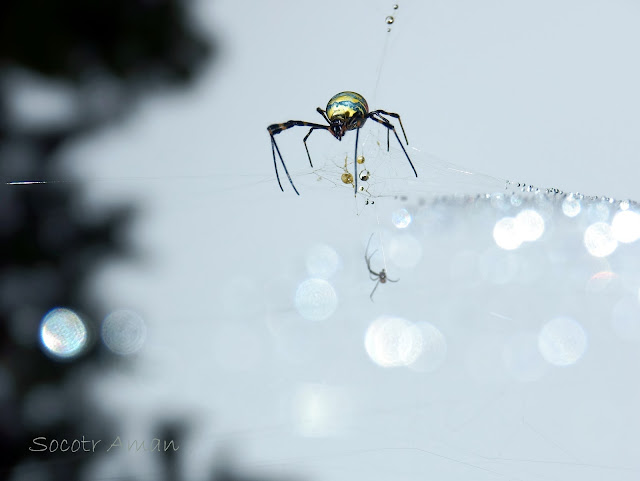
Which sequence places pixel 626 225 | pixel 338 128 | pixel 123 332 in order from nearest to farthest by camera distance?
1. pixel 626 225
2. pixel 338 128
3. pixel 123 332

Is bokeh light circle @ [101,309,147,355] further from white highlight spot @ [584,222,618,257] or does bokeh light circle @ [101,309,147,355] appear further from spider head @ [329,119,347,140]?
white highlight spot @ [584,222,618,257]

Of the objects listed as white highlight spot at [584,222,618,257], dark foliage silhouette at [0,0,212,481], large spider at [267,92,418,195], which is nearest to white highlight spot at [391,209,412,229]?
large spider at [267,92,418,195]

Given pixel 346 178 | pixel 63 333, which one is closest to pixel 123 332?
pixel 63 333

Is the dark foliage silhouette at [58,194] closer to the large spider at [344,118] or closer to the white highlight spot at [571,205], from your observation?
the large spider at [344,118]

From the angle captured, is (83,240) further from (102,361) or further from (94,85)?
(94,85)

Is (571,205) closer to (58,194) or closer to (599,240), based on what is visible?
(599,240)

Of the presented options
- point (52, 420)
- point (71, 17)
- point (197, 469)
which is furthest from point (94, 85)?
point (197, 469)

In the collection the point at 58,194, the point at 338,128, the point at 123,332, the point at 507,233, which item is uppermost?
the point at 338,128
